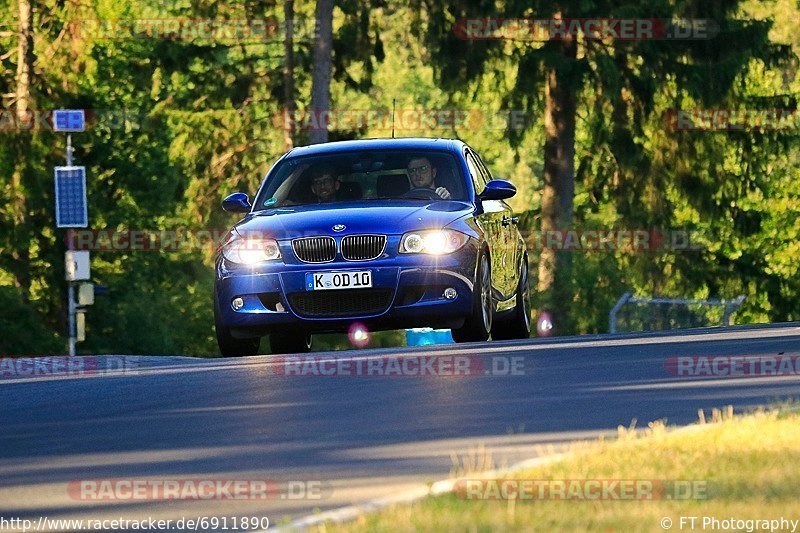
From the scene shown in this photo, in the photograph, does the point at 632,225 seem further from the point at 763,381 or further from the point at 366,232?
the point at 763,381

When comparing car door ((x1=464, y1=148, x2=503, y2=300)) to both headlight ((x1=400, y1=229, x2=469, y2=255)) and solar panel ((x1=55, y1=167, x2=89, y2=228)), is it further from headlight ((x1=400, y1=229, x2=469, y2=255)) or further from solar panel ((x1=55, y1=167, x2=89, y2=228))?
solar panel ((x1=55, y1=167, x2=89, y2=228))

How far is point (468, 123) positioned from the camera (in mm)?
54500

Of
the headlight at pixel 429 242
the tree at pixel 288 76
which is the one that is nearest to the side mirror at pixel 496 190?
the headlight at pixel 429 242

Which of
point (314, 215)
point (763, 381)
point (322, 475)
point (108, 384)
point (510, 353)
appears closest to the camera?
point (322, 475)

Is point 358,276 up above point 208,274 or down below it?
above

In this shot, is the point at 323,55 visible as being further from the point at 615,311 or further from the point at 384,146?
the point at 384,146

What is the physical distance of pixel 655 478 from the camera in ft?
27.2

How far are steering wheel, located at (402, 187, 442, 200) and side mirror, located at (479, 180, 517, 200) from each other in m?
0.44

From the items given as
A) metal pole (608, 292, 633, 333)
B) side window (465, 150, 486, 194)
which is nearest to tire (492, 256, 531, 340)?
side window (465, 150, 486, 194)

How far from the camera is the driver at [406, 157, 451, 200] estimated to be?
714 inches

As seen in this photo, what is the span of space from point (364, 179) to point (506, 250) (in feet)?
5.27

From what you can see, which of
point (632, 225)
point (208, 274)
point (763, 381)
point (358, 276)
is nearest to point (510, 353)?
point (358, 276)

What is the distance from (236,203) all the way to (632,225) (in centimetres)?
2978

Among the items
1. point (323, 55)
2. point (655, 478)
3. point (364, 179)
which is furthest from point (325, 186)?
point (323, 55)
